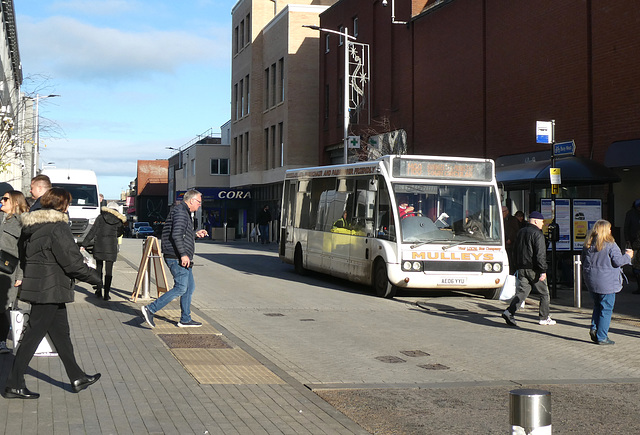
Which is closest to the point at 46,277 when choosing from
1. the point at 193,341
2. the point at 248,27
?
the point at 193,341

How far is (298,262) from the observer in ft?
71.2

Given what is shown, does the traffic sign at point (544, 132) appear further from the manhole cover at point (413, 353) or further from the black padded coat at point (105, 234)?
the black padded coat at point (105, 234)

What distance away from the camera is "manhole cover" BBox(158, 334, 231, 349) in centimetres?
967

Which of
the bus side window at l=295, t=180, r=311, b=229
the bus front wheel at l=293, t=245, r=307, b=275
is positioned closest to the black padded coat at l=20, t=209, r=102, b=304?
the bus side window at l=295, t=180, r=311, b=229

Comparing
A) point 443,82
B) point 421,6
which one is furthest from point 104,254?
point 421,6

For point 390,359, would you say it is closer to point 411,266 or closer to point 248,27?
point 411,266

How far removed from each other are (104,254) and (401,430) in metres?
9.46

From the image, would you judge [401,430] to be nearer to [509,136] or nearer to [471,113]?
[509,136]

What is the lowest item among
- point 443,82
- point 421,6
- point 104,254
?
point 104,254

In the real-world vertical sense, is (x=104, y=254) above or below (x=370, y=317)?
above

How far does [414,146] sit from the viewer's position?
32.6 meters

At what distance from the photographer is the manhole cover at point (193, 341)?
967 centimetres

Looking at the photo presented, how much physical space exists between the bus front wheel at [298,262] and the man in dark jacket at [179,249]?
1040cm

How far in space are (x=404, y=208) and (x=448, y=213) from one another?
857 millimetres
